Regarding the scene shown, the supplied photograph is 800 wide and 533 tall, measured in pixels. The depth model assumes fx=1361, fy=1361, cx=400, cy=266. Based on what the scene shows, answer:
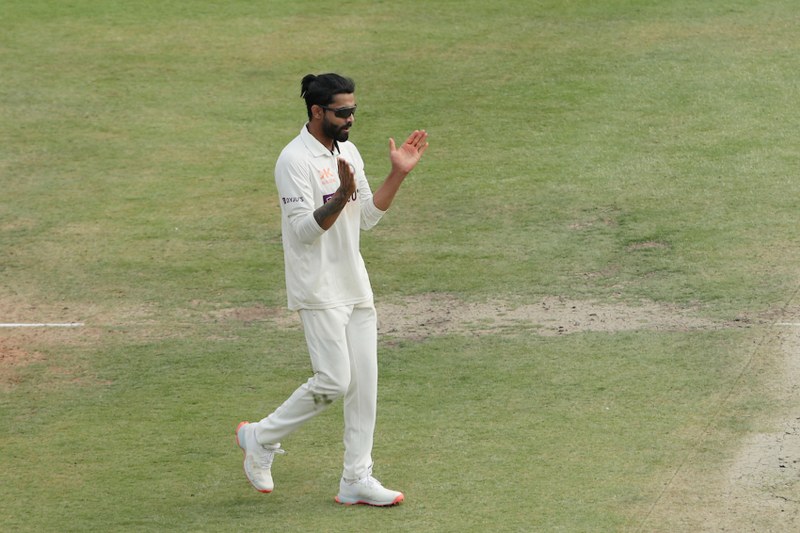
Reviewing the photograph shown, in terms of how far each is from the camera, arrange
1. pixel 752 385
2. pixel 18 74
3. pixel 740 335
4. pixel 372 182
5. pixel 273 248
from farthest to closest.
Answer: pixel 18 74, pixel 372 182, pixel 273 248, pixel 740 335, pixel 752 385

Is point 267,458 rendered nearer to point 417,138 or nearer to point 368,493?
point 368,493

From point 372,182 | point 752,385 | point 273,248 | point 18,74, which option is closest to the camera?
point 752,385

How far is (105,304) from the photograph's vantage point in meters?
11.5

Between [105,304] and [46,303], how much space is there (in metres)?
0.53

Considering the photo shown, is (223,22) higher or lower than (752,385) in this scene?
higher

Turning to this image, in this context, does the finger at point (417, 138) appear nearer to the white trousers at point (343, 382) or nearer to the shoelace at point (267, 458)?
the white trousers at point (343, 382)

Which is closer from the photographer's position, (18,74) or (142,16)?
(18,74)

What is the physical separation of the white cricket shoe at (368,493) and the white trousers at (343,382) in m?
0.05

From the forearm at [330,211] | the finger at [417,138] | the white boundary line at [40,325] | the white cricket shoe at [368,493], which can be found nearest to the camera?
the forearm at [330,211]

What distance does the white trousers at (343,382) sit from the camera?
7.64 m

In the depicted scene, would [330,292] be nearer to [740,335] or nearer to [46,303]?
[740,335]

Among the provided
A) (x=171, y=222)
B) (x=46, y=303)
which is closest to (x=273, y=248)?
(x=171, y=222)

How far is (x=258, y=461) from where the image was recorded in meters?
7.94

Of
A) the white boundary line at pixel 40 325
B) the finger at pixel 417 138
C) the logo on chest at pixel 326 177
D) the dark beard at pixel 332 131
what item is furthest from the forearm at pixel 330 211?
Answer: the white boundary line at pixel 40 325
